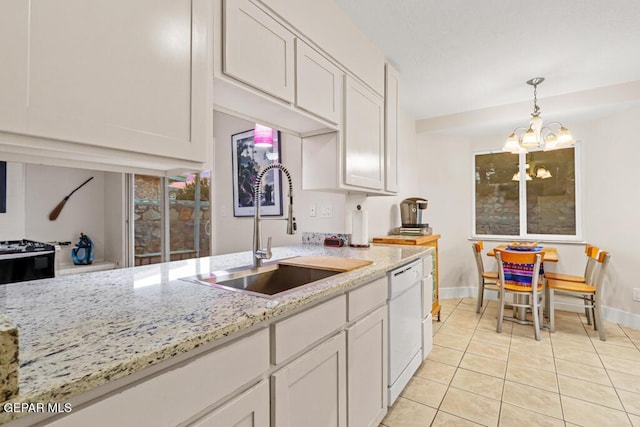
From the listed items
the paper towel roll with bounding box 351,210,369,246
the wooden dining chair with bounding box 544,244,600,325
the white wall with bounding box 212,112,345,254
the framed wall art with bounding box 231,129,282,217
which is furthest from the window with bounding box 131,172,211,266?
the wooden dining chair with bounding box 544,244,600,325

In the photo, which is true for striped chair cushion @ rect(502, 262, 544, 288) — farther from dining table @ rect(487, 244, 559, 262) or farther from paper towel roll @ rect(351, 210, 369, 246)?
paper towel roll @ rect(351, 210, 369, 246)

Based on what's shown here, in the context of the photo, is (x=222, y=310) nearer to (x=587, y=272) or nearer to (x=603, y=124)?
(x=587, y=272)

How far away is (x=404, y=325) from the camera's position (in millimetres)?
1966

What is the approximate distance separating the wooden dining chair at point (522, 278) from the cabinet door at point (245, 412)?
287 cm

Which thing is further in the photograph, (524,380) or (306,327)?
(524,380)

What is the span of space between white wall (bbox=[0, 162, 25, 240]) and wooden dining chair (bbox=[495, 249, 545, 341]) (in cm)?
469

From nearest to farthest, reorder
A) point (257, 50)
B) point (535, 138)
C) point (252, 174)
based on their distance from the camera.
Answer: point (257, 50) → point (535, 138) → point (252, 174)

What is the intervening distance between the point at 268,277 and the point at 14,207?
2.98 m

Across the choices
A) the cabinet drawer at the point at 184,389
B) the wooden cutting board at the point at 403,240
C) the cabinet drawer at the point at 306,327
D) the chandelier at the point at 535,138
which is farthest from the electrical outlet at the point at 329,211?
the chandelier at the point at 535,138

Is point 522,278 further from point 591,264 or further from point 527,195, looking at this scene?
point 527,195

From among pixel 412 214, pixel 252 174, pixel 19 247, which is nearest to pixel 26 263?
pixel 19 247

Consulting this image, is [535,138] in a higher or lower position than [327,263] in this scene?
higher

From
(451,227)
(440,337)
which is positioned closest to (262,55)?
(440,337)

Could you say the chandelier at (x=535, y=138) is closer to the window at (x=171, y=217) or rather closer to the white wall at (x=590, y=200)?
the white wall at (x=590, y=200)
